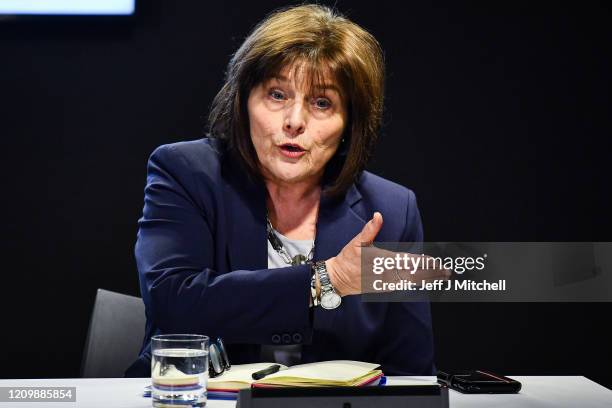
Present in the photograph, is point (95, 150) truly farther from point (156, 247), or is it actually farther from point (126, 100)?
point (156, 247)

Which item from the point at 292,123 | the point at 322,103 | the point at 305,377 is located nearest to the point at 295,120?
the point at 292,123

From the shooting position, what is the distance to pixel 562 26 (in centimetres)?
326

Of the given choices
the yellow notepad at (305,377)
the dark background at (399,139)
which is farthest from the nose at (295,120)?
the dark background at (399,139)

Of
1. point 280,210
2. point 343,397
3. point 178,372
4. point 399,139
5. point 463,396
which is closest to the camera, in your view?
point 343,397

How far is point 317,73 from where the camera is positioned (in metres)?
2.15

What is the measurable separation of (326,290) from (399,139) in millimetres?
1406

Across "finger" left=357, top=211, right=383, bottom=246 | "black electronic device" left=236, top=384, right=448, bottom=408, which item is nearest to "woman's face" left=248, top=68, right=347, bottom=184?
"finger" left=357, top=211, right=383, bottom=246

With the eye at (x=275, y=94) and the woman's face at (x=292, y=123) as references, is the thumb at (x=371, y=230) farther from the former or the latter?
the eye at (x=275, y=94)

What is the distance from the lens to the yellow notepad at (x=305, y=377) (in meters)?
1.50

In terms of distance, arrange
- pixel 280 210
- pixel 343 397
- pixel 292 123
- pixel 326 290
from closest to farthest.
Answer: pixel 343 397 < pixel 326 290 < pixel 292 123 < pixel 280 210

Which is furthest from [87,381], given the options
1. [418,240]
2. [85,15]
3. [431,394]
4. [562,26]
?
[562,26]

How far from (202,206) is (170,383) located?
0.78m

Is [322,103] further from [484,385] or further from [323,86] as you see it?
[484,385]

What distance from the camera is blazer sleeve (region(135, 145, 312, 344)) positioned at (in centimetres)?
194
